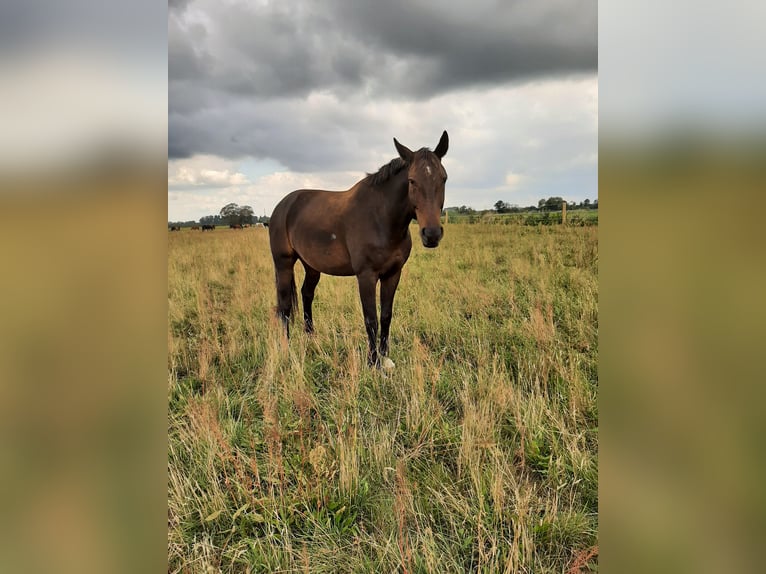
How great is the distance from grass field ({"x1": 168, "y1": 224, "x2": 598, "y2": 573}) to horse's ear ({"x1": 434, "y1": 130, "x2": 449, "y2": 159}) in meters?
1.92

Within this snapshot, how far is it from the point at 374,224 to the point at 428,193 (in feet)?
3.14

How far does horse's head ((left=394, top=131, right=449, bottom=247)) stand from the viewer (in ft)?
10.8

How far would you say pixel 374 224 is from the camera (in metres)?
4.11

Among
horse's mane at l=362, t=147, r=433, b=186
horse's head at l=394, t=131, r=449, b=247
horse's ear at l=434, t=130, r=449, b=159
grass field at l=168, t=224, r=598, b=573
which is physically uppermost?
horse's ear at l=434, t=130, r=449, b=159

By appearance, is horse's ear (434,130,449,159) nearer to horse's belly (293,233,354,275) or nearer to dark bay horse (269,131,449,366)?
dark bay horse (269,131,449,366)

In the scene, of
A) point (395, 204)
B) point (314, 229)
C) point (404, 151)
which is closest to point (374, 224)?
point (395, 204)

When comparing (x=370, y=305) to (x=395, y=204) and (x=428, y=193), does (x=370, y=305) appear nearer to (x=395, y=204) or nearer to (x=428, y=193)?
(x=395, y=204)

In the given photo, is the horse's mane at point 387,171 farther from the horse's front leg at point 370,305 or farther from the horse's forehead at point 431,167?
the horse's front leg at point 370,305

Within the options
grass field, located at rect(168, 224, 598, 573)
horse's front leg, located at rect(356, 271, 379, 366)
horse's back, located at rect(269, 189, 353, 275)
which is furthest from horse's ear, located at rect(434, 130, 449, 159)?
grass field, located at rect(168, 224, 598, 573)

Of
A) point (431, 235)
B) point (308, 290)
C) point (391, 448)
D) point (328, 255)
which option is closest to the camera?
point (391, 448)
